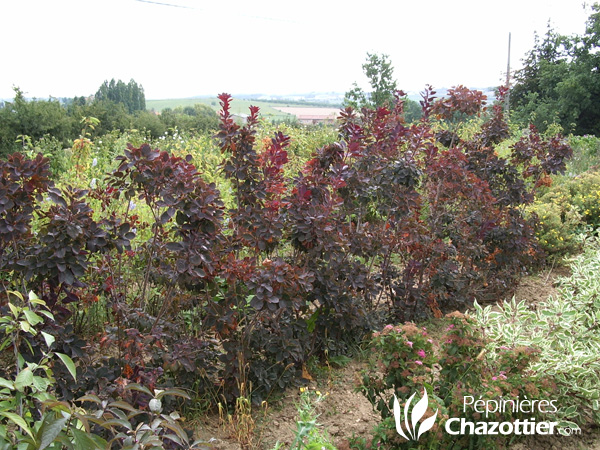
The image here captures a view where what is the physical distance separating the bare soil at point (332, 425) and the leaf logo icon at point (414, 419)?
0.26 metres

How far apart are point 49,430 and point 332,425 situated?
168 centimetres

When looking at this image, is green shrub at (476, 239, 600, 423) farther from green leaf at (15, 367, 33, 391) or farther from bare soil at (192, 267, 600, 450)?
green leaf at (15, 367, 33, 391)

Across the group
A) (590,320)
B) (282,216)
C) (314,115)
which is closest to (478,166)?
(590,320)

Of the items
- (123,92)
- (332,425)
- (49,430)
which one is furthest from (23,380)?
(123,92)

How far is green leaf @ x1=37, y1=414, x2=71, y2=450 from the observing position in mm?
1187

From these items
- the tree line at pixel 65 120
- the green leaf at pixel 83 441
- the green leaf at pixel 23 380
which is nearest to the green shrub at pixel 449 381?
the green leaf at pixel 83 441

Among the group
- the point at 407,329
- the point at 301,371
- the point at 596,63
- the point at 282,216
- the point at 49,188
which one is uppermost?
the point at 596,63

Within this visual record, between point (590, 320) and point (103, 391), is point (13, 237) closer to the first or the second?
point (103, 391)

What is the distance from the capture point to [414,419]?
1.95 metres

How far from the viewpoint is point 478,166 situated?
15.2 feet

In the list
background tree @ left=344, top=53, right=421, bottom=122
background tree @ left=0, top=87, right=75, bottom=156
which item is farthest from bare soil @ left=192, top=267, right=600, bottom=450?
background tree @ left=344, top=53, right=421, bottom=122

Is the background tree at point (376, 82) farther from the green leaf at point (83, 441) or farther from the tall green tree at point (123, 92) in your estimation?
the green leaf at point (83, 441)

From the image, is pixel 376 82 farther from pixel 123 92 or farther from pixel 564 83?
pixel 564 83

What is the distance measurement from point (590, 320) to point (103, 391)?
2651 millimetres
